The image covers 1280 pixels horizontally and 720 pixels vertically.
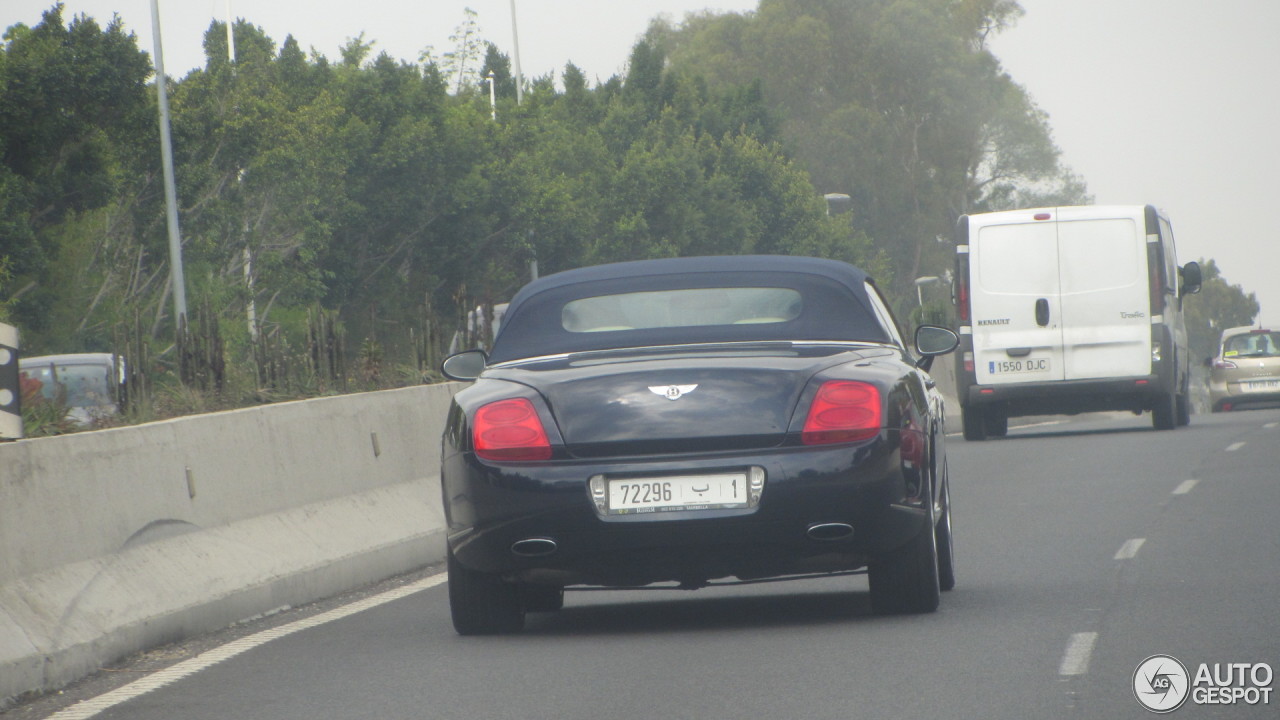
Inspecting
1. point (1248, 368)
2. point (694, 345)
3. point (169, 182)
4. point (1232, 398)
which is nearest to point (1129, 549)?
point (694, 345)

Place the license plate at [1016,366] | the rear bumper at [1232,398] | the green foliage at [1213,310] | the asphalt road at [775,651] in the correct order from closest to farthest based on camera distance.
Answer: the asphalt road at [775,651] → the license plate at [1016,366] → the rear bumper at [1232,398] → the green foliage at [1213,310]

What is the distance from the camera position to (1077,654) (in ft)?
Result: 22.8

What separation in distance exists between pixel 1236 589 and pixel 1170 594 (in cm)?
32

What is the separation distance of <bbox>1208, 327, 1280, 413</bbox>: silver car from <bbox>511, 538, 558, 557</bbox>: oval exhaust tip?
107ft

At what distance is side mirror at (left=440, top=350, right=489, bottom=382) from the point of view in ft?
28.6

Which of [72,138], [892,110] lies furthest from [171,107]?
A: [892,110]

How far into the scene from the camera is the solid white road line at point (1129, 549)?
408 inches

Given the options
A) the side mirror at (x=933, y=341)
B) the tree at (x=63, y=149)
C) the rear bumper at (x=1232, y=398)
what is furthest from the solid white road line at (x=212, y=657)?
the rear bumper at (x=1232, y=398)

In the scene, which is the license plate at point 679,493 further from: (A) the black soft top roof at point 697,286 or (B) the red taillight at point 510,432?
(A) the black soft top roof at point 697,286

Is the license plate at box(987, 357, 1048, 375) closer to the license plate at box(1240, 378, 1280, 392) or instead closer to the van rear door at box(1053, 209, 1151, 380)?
the van rear door at box(1053, 209, 1151, 380)

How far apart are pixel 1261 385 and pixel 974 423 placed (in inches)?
587

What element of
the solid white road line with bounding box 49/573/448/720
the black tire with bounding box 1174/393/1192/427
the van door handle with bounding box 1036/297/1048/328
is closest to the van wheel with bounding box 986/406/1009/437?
the van door handle with bounding box 1036/297/1048/328

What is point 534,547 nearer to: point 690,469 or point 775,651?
point 690,469

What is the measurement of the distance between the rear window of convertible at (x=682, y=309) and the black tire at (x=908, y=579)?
3.54 ft
